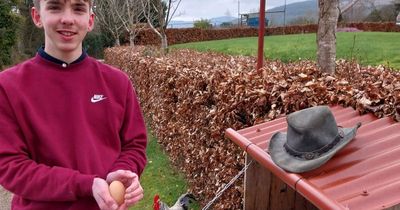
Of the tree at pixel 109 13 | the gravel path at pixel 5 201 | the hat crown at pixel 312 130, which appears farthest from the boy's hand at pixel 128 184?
the tree at pixel 109 13

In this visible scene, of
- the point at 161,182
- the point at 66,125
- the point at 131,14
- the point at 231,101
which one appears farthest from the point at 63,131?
the point at 131,14

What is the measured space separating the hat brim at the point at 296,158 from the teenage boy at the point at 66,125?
0.66 metres

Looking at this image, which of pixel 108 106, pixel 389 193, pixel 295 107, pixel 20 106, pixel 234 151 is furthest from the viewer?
pixel 234 151

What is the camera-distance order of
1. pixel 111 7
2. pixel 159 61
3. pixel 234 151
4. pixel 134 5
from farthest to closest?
pixel 111 7 < pixel 134 5 < pixel 159 61 < pixel 234 151

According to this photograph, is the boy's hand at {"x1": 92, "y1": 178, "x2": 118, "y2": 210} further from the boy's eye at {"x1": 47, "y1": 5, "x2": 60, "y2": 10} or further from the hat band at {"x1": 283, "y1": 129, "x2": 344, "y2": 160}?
the hat band at {"x1": 283, "y1": 129, "x2": 344, "y2": 160}

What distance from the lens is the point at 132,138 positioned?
1.99 metres

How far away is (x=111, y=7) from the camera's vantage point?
26.6 metres

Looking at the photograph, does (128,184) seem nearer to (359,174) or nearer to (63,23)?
(63,23)

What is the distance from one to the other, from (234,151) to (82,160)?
236cm

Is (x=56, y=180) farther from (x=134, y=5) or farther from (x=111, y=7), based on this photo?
(x=111, y=7)

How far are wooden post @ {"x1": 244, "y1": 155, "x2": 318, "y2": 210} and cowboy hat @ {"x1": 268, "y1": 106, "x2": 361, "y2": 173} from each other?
74cm

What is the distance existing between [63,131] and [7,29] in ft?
86.0

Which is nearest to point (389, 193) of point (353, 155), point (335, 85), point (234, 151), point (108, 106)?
point (353, 155)

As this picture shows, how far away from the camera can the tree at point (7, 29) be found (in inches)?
982
